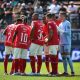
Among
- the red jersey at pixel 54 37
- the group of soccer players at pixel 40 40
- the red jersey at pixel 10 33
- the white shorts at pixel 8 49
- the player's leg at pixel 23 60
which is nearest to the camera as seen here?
the red jersey at pixel 54 37

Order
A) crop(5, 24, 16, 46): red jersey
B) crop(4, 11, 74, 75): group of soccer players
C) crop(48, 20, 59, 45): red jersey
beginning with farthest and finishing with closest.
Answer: crop(5, 24, 16, 46): red jersey < crop(4, 11, 74, 75): group of soccer players < crop(48, 20, 59, 45): red jersey

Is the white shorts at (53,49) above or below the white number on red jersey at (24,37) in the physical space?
below

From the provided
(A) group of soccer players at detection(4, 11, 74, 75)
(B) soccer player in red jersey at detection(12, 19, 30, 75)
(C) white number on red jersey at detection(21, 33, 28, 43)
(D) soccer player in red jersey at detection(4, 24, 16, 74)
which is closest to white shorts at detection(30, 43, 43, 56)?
(A) group of soccer players at detection(4, 11, 74, 75)

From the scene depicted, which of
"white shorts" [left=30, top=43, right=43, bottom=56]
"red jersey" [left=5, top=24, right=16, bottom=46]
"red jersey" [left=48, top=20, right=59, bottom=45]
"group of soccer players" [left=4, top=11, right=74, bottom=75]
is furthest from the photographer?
"red jersey" [left=5, top=24, right=16, bottom=46]

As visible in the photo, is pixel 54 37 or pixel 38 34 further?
pixel 38 34

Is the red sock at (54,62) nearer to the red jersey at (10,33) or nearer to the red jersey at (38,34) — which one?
the red jersey at (38,34)

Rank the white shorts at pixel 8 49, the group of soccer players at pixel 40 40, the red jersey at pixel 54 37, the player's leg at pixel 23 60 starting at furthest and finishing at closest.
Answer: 1. the white shorts at pixel 8 49
2. the player's leg at pixel 23 60
3. the group of soccer players at pixel 40 40
4. the red jersey at pixel 54 37

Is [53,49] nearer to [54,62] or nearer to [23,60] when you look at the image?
[54,62]

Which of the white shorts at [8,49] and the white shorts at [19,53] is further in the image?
Result: the white shorts at [8,49]

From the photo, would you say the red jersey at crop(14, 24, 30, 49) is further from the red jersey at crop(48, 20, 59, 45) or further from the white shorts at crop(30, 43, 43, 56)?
the red jersey at crop(48, 20, 59, 45)

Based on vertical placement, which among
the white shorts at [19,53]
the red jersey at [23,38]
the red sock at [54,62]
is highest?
the red jersey at [23,38]

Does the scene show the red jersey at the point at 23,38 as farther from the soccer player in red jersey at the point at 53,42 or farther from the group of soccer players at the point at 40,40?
the soccer player in red jersey at the point at 53,42

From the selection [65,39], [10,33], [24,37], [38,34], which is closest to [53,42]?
[65,39]

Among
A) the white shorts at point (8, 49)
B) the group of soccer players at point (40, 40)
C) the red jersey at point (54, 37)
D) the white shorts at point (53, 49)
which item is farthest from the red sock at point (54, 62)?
the white shorts at point (8, 49)
